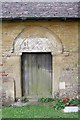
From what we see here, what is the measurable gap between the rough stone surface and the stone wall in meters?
0.34

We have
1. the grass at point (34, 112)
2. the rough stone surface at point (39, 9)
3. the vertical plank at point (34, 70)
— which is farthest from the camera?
the vertical plank at point (34, 70)

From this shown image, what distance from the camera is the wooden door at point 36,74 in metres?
12.2

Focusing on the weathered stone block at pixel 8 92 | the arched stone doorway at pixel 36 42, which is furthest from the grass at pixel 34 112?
the arched stone doorway at pixel 36 42

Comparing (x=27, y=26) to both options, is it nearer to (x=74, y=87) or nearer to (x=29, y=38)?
(x=29, y=38)

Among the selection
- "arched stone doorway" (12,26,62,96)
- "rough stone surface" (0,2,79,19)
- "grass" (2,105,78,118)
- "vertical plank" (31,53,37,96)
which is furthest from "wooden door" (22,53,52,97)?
"rough stone surface" (0,2,79,19)

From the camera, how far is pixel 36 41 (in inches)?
468

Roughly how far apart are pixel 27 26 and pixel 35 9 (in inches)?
28.4

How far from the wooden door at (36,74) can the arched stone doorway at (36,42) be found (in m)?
0.32

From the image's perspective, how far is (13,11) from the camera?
11781 millimetres

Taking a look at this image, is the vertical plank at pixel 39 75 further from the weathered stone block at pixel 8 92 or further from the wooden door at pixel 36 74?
the weathered stone block at pixel 8 92

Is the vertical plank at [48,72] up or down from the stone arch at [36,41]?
down

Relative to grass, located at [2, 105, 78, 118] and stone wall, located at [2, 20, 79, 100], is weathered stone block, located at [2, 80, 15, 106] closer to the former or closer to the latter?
stone wall, located at [2, 20, 79, 100]

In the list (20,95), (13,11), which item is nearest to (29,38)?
(13,11)

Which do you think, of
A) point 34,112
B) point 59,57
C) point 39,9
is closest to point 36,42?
point 59,57
